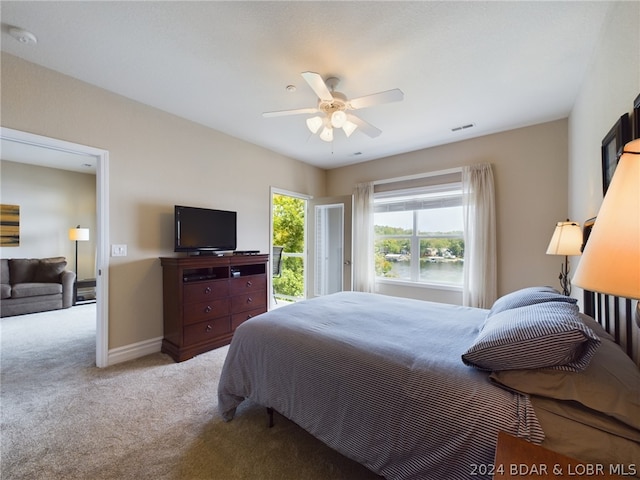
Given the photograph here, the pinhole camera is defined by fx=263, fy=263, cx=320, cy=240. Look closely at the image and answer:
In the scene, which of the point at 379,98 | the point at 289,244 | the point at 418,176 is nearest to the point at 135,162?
the point at 379,98

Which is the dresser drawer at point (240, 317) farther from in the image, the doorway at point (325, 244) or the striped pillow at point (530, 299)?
the striped pillow at point (530, 299)

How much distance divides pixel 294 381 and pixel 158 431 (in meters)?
1.05

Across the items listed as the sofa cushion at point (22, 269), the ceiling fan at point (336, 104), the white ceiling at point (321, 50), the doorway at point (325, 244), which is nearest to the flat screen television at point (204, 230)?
the doorway at point (325, 244)

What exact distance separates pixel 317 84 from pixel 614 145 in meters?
1.80

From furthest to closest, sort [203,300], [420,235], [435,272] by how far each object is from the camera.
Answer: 1. [420,235]
2. [435,272]
3. [203,300]

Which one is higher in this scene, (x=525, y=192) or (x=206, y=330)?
(x=525, y=192)

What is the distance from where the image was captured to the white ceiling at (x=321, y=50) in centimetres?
167

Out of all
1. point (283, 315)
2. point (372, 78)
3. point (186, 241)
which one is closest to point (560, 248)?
point (372, 78)

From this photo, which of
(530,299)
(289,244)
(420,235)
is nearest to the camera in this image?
(530,299)

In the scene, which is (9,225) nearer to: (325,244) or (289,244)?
(289,244)

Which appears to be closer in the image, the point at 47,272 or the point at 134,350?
the point at 134,350

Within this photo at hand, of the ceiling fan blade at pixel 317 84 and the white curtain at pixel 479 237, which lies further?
the white curtain at pixel 479 237

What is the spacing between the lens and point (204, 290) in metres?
2.94

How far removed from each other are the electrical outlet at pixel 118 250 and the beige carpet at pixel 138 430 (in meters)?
1.10
